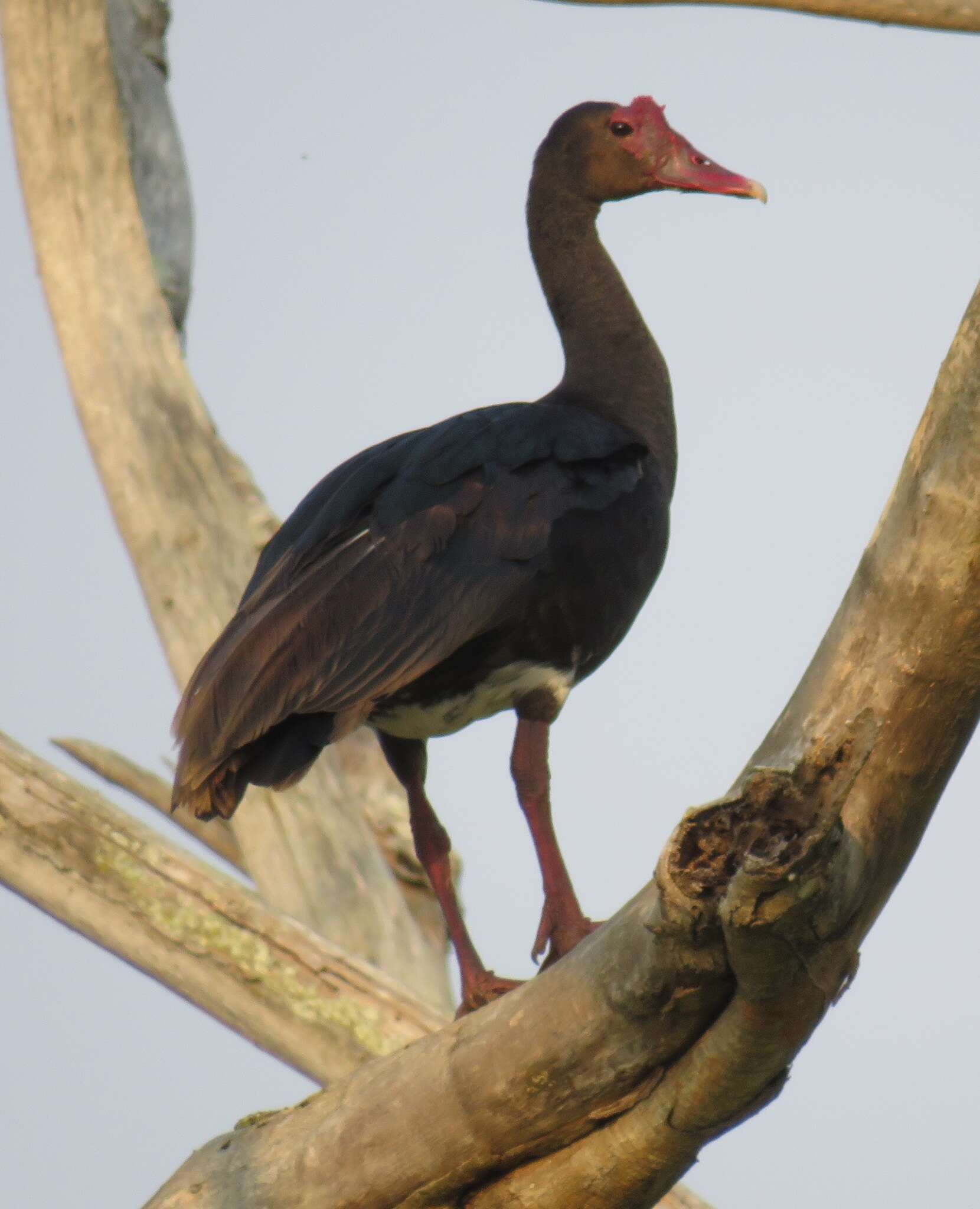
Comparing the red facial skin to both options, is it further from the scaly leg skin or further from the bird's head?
the scaly leg skin

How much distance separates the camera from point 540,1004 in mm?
2957

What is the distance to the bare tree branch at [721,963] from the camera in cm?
232

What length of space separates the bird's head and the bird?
0.75m

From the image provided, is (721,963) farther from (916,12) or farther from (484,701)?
(916,12)

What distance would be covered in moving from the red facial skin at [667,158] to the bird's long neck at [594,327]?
0.67 feet

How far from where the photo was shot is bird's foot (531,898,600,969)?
13.3 ft

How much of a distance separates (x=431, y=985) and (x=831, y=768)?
365 cm

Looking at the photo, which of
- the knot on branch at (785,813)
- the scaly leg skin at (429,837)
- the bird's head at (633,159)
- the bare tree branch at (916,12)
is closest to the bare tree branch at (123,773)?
the scaly leg skin at (429,837)

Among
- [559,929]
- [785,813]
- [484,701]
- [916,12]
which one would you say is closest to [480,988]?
[559,929]

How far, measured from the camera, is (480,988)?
13.9ft

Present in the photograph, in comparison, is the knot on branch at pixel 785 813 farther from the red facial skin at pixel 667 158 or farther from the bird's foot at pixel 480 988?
the red facial skin at pixel 667 158

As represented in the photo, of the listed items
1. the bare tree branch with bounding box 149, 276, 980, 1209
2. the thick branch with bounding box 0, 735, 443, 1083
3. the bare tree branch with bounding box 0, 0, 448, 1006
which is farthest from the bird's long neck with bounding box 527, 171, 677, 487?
the bare tree branch with bounding box 149, 276, 980, 1209

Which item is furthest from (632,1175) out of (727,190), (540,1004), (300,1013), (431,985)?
(727,190)

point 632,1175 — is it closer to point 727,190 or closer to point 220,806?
point 220,806
